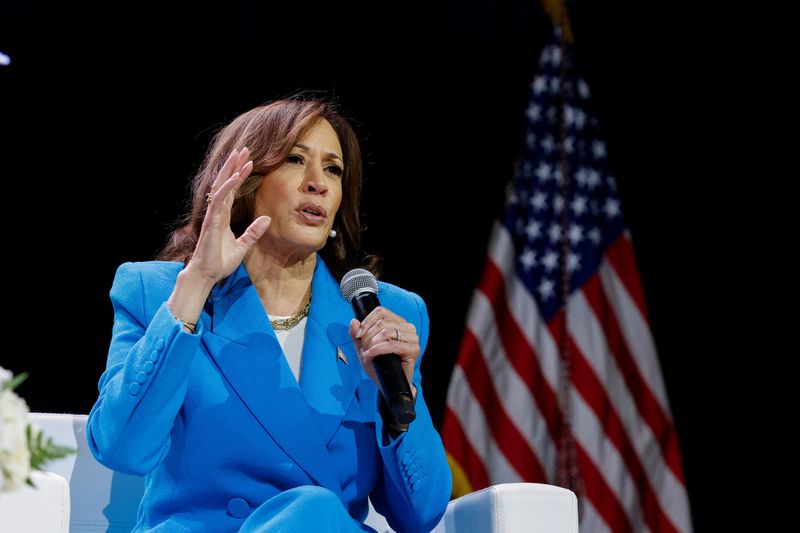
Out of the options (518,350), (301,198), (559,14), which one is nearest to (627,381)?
(518,350)

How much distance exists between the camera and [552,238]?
11.2ft

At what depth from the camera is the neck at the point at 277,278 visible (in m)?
1.88

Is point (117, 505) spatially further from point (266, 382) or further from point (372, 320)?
point (372, 320)

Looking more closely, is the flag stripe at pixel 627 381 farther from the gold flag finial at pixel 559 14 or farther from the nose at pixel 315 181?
the nose at pixel 315 181

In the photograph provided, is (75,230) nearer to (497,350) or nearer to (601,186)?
(497,350)

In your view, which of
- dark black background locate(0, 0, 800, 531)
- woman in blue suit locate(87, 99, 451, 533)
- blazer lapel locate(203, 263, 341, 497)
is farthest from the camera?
dark black background locate(0, 0, 800, 531)

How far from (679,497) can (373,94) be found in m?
1.60

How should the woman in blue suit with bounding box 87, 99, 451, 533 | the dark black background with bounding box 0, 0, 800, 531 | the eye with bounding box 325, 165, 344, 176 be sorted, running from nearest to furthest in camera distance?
1. the woman in blue suit with bounding box 87, 99, 451, 533
2. the eye with bounding box 325, 165, 344, 176
3. the dark black background with bounding box 0, 0, 800, 531

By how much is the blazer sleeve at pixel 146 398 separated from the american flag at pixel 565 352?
5.96 ft

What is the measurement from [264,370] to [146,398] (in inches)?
9.1

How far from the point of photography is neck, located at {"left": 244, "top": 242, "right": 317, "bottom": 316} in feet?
6.16

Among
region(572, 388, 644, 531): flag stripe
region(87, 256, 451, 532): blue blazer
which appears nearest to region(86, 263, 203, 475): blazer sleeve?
region(87, 256, 451, 532): blue blazer

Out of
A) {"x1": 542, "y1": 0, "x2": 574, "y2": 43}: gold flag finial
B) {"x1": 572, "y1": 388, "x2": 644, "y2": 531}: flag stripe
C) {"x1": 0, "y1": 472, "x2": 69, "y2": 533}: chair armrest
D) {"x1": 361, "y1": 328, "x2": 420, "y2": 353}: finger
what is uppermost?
{"x1": 542, "y1": 0, "x2": 574, "y2": 43}: gold flag finial

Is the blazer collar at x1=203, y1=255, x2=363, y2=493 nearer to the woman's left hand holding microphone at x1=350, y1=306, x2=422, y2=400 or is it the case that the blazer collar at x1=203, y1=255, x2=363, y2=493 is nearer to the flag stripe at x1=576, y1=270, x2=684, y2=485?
the woman's left hand holding microphone at x1=350, y1=306, x2=422, y2=400
